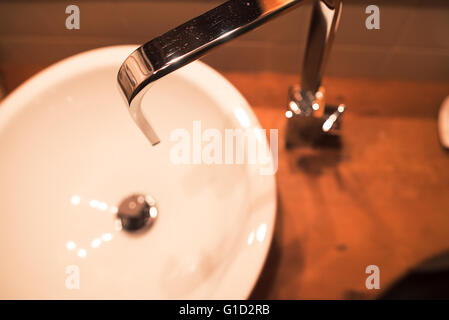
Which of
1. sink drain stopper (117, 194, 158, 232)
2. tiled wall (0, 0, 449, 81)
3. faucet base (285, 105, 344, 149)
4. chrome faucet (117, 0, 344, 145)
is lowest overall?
sink drain stopper (117, 194, 158, 232)

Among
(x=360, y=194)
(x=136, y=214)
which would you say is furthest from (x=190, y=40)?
(x=360, y=194)

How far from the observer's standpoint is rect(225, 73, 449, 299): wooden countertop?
530 millimetres

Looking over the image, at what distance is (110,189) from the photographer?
553 mm

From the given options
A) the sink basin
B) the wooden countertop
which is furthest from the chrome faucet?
the wooden countertop

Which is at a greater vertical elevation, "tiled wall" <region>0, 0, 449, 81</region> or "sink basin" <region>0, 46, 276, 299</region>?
"tiled wall" <region>0, 0, 449, 81</region>

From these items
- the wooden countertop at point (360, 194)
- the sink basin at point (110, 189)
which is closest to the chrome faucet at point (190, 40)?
the sink basin at point (110, 189)

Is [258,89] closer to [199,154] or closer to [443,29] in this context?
[199,154]

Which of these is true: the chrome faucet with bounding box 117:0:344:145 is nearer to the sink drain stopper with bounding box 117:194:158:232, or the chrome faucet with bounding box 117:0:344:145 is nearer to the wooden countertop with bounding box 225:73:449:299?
the sink drain stopper with bounding box 117:194:158:232

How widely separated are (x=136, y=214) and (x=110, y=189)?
0.23 feet

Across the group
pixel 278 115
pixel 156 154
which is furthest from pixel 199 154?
pixel 278 115

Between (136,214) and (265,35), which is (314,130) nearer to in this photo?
(265,35)

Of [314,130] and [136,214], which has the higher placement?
[314,130]

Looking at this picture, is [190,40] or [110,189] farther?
[110,189]

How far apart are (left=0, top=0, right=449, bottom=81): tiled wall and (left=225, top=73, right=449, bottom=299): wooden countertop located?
0.04m
